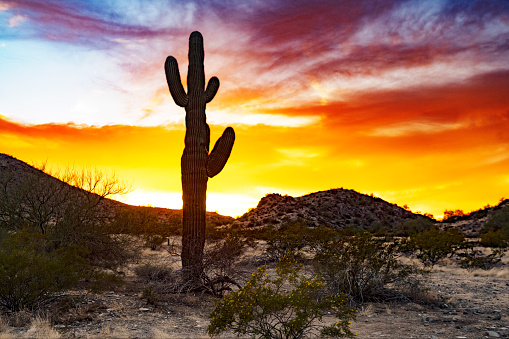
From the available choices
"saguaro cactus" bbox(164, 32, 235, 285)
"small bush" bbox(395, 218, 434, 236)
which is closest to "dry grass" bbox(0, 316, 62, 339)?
"saguaro cactus" bbox(164, 32, 235, 285)

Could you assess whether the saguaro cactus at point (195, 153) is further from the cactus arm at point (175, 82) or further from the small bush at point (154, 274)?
the small bush at point (154, 274)

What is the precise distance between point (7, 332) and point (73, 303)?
216 centimetres

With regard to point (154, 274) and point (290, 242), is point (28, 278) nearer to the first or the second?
point (154, 274)

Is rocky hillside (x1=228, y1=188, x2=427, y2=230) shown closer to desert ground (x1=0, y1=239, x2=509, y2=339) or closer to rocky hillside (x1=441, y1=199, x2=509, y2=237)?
rocky hillside (x1=441, y1=199, x2=509, y2=237)

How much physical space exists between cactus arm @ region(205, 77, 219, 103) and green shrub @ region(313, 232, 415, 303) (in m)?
6.19

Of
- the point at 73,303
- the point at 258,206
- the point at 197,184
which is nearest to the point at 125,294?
the point at 73,303

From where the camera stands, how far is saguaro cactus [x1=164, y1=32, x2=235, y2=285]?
1273cm

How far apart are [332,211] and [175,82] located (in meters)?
38.5

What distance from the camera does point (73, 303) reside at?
9.94 m

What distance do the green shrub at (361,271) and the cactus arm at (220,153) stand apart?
4.16 metres

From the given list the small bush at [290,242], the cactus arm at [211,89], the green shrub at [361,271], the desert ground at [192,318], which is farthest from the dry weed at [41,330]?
the small bush at [290,242]

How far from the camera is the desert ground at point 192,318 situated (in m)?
8.23

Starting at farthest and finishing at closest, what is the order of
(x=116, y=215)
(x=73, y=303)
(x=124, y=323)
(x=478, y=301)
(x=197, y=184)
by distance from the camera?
(x=116, y=215)
(x=197, y=184)
(x=478, y=301)
(x=73, y=303)
(x=124, y=323)

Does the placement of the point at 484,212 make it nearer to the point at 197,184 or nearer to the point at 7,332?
the point at 197,184
